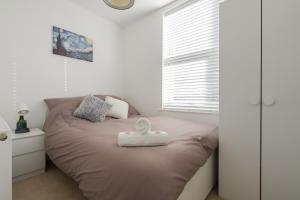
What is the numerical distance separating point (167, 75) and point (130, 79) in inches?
35.8

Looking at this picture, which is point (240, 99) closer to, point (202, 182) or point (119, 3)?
point (202, 182)

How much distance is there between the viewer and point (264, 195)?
1172 millimetres

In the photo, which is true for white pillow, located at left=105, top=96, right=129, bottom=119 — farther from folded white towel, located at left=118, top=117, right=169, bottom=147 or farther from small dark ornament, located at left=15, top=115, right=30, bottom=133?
folded white towel, located at left=118, top=117, right=169, bottom=147

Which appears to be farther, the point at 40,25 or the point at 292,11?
the point at 40,25

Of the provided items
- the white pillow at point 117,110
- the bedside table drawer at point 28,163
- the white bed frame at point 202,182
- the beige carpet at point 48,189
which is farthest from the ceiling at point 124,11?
the beige carpet at point 48,189

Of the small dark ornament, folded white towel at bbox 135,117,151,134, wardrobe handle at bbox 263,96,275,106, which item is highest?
wardrobe handle at bbox 263,96,275,106

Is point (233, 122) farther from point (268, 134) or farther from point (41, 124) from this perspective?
point (41, 124)

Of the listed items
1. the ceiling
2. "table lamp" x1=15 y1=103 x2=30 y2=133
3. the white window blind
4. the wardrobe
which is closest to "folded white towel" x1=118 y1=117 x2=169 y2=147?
the wardrobe

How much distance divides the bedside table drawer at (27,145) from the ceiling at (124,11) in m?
2.17

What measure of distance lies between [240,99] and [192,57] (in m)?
1.26

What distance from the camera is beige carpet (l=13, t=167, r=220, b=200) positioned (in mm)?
1434

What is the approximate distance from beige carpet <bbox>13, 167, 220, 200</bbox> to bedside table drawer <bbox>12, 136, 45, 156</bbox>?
1.02 ft

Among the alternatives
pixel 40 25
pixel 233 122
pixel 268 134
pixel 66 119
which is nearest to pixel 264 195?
pixel 268 134

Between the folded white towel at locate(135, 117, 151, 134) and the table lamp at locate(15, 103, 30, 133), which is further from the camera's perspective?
the table lamp at locate(15, 103, 30, 133)
